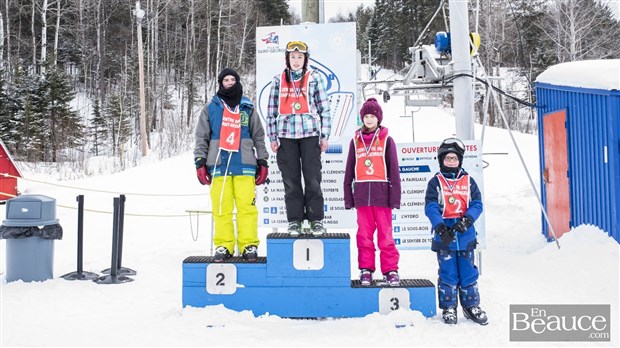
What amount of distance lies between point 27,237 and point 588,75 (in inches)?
282

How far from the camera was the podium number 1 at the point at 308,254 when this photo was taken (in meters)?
4.32

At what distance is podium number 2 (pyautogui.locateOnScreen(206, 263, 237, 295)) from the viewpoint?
4.34 metres

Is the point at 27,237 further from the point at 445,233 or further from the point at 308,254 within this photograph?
the point at 445,233

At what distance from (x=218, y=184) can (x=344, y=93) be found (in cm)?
246

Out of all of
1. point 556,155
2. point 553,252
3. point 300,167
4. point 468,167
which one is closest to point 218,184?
point 300,167

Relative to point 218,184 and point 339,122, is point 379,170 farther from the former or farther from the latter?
point 339,122

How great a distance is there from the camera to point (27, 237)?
567 cm

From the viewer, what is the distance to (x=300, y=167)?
464 cm

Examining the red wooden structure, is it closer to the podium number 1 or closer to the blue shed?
the podium number 1

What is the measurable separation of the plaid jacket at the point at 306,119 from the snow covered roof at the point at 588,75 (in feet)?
11.8

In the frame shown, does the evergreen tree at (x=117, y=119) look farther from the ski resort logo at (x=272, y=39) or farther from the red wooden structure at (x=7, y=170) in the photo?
the ski resort logo at (x=272, y=39)

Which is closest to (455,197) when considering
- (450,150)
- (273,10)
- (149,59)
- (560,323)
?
(450,150)

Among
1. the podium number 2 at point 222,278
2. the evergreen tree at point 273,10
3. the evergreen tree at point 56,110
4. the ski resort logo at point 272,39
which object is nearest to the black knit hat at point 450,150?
the podium number 2 at point 222,278

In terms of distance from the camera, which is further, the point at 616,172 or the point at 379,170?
the point at 616,172
